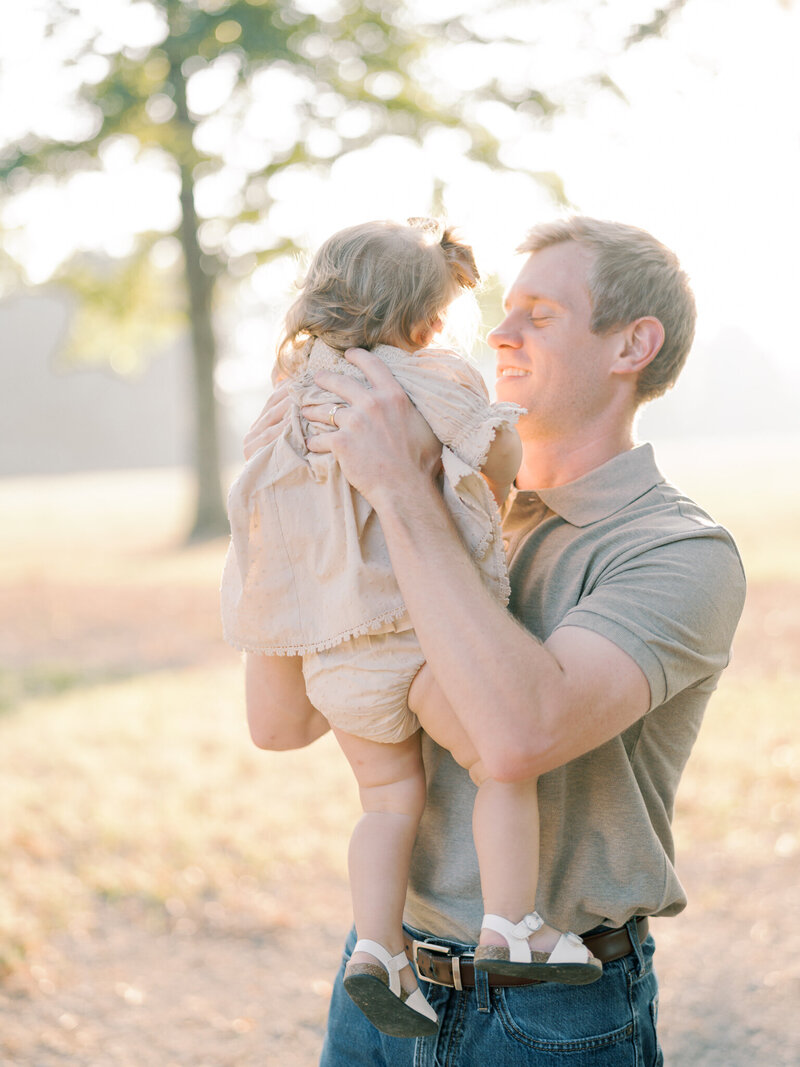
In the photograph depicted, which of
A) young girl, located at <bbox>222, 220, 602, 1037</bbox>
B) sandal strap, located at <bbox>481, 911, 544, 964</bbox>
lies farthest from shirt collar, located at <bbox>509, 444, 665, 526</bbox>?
sandal strap, located at <bbox>481, 911, 544, 964</bbox>

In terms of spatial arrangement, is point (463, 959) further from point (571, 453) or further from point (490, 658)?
point (571, 453)

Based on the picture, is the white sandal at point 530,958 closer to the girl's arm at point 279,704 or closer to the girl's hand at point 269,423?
the girl's arm at point 279,704

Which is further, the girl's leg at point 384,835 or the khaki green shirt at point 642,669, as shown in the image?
the girl's leg at point 384,835

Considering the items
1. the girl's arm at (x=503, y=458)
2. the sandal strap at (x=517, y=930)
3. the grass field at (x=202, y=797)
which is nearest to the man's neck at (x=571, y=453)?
the girl's arm at (x=503, y=458)

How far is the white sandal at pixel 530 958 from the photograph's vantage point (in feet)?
5.44

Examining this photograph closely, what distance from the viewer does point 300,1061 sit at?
3713 millimetres

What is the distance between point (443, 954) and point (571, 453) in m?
0.99

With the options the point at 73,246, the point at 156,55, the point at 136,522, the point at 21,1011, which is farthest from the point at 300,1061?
the point at 136,522

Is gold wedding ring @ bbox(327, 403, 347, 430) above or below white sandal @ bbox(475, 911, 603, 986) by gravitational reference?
above

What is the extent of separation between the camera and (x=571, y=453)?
2127 mm

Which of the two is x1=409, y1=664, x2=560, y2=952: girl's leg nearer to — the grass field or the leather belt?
the leather belt

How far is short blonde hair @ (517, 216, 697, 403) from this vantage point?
209 centimetres

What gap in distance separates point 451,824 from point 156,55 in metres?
14.8

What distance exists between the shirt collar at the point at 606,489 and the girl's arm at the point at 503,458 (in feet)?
0.46
